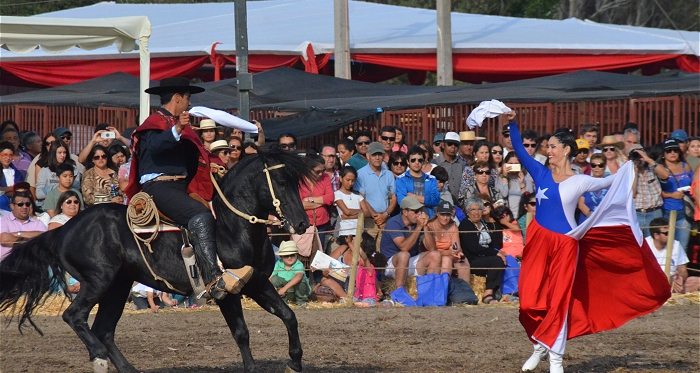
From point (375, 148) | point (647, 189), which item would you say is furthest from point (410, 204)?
point (647, 189)

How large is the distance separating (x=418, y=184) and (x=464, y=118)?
10.9ft

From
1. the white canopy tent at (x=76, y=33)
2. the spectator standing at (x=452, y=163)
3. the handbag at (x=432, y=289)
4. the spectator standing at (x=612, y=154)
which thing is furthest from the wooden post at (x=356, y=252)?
the spectator standing at (x=612, y=154)

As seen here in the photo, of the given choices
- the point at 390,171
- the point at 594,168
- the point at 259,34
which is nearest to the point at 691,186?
the point at 594,168

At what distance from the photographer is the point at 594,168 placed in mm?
12227

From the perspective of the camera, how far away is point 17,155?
13445 mm

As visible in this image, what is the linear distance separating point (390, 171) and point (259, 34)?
15.6 metres

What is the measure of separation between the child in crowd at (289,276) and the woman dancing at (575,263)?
14.2 ft

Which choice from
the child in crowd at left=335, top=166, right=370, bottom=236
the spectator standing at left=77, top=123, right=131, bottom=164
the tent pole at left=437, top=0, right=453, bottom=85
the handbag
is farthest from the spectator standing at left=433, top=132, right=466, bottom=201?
the tent pole at left=437, top=0, right=453, bottom=85

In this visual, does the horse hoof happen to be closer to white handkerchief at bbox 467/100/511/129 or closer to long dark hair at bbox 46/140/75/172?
white handkerchief at bbox 467/100/511/129

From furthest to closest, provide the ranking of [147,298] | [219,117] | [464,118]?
1. [464,118]
2. [147,298]
3. [219,117]

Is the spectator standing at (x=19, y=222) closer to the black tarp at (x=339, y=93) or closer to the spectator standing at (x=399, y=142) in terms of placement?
the black tarp at (x=339, y=93)

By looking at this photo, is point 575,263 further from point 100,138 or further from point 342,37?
point 342,37

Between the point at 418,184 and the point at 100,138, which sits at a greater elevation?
the point at 100,138

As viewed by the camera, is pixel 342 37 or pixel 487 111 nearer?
pixel 487 111
